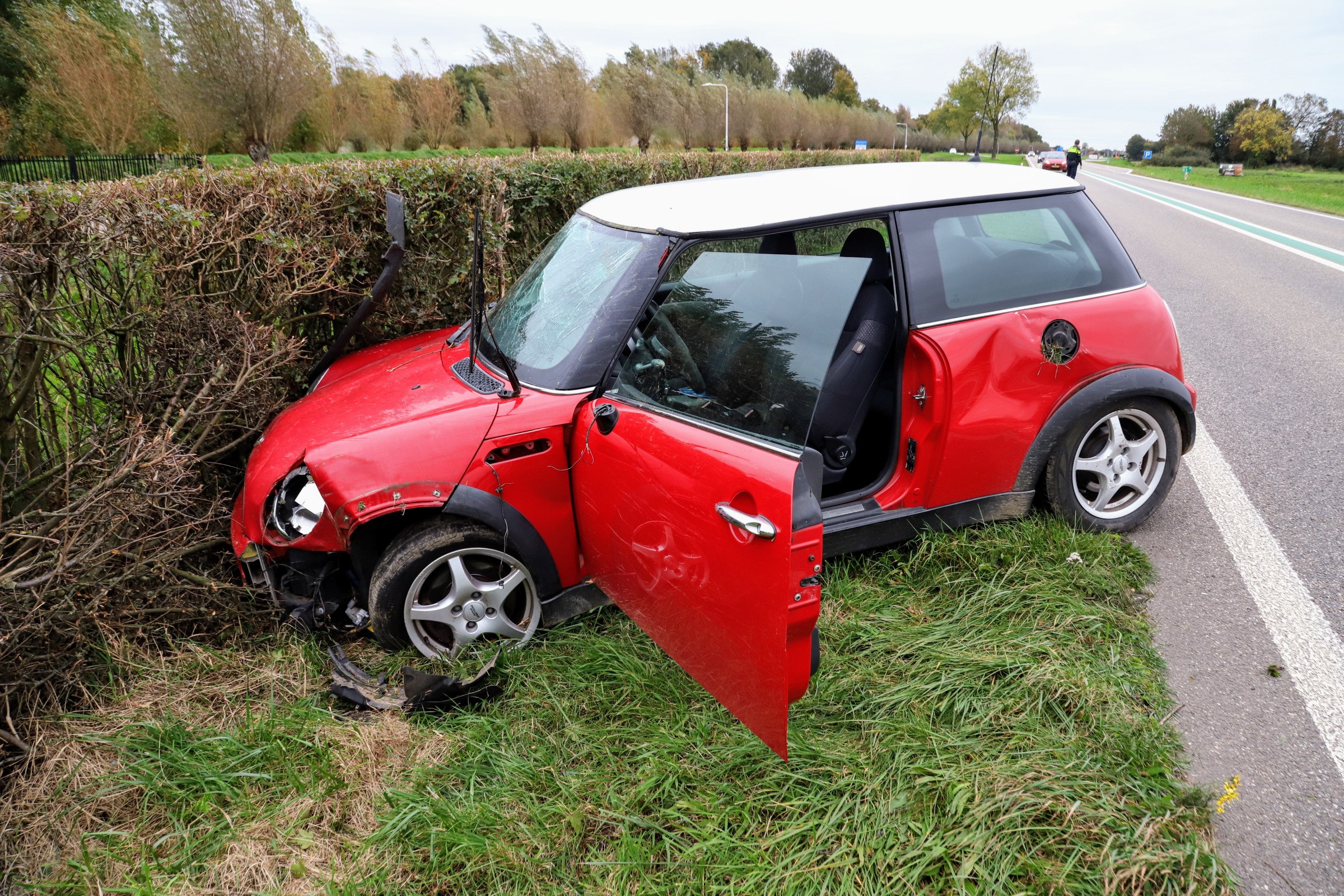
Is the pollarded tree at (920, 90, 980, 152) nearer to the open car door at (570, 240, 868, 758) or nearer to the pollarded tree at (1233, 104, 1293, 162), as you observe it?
the pollarded tree at (1233, 104, 1293, 162)

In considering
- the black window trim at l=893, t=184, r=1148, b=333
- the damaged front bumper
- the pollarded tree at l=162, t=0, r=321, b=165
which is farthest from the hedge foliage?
the pollarded tree at l=162, t=0, r=321, b=165

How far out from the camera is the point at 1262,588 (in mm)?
3375

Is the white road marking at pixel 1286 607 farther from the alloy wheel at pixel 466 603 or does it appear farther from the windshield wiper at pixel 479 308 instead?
the windshield wiper at pixel 479 308

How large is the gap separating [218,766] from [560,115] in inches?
1311

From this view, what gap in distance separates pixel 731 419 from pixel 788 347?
29cm

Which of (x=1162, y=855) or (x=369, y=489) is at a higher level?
(x=369, y=489)

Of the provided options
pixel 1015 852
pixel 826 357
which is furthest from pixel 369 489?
pixel 1015 852

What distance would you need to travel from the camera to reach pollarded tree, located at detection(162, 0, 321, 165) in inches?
838

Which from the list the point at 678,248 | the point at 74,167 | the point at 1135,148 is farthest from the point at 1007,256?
the point at 1135,148

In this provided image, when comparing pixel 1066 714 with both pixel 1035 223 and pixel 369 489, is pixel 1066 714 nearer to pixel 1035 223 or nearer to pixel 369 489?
pixel 1035 223

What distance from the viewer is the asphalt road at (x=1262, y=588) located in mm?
2246

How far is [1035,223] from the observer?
11.8 ft

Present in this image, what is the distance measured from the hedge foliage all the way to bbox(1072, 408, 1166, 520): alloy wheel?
3.87 m

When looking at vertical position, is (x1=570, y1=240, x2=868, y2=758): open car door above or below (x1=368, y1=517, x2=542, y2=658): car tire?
above
